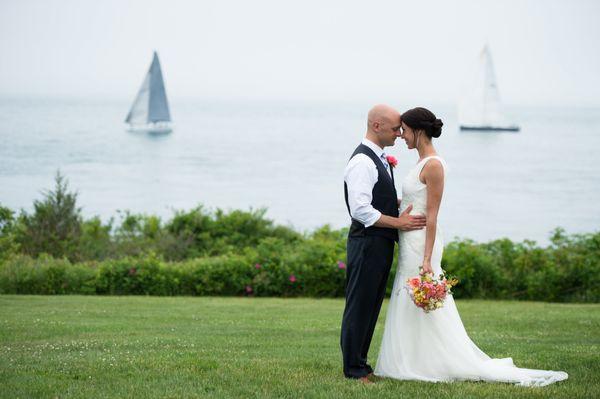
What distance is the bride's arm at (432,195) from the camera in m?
6.74

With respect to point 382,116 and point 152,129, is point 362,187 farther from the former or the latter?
point 152,129

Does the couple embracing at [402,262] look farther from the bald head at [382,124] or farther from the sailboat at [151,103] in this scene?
the sailboat at [151,103]

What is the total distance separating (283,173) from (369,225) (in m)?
61.7

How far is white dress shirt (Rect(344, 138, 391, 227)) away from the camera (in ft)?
21.4

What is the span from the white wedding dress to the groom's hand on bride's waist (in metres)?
0.07

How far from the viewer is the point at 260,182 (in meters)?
61.3

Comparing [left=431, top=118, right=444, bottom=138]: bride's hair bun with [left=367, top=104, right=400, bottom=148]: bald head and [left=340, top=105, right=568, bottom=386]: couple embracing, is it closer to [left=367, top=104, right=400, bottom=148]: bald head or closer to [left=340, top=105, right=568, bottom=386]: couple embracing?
[left=340, top=105, right=568, bottom=386]: couple embracing

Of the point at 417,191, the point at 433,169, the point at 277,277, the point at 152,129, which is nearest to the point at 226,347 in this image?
the point at 417,191

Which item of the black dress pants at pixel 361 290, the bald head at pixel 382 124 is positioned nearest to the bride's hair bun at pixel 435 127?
the bald head at pixel 382 124

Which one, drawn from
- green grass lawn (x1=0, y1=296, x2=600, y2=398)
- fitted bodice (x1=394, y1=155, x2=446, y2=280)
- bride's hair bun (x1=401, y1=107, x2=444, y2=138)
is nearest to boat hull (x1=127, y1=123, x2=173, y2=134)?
green grass lawn (x1=0, y1=296, x2=600, y2=398)

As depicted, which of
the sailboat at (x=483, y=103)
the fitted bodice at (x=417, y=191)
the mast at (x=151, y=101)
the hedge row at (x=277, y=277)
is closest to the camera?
the fitted bodice at (x=417, y=191)

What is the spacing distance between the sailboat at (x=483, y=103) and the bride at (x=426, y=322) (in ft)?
279

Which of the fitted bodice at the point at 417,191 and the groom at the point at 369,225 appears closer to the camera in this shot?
the groom at the point at 369,225

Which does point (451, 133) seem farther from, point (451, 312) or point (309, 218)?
point (451, 312)
